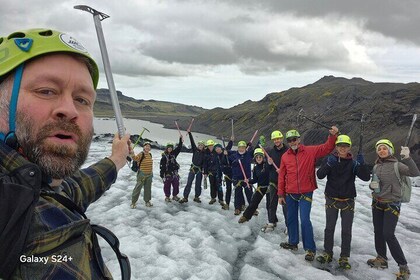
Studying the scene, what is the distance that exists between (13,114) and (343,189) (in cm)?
660

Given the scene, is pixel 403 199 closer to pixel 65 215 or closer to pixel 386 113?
pixel 65 215

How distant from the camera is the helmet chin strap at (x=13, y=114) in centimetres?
111

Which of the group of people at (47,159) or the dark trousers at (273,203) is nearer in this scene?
the group of people at (47,159)

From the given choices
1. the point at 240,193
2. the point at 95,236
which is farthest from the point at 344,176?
the point at 95,236

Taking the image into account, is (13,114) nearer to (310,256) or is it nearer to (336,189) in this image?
(336,189)

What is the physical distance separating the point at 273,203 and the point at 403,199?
3415 mm

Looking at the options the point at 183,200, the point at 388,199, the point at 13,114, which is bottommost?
the point at 183,200

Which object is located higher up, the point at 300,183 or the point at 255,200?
the point at 300,183

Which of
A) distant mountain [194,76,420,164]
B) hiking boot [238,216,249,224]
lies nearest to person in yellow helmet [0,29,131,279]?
hiking boot [238,216,249,224]

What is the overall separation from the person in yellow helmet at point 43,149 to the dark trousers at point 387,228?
648cm

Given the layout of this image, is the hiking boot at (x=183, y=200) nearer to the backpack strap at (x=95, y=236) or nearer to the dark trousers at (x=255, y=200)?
the dark trousers at (x=255, y=200)

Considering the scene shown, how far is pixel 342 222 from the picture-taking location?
6562 mm

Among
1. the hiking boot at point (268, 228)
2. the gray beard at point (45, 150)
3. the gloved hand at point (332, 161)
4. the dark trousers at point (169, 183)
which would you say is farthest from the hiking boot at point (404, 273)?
the dark trousers at point (169, 183)

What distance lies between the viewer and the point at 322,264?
6512 millimetres
